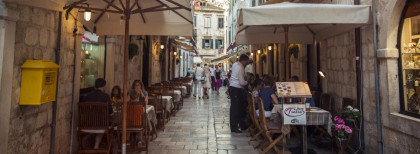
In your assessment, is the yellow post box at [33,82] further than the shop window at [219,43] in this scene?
No

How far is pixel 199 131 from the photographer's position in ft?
19.3

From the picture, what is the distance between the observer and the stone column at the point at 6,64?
2588 mm

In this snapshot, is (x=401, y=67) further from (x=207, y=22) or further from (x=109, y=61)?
(x=207, y=22)

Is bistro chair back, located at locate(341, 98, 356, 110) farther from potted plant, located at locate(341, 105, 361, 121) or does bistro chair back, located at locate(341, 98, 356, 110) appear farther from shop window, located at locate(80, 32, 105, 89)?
shop window, located at locate(80, 32, 105, 89)

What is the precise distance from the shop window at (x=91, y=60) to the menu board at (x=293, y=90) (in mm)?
3928

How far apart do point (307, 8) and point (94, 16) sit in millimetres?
3736

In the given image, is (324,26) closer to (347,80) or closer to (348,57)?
(348,57)

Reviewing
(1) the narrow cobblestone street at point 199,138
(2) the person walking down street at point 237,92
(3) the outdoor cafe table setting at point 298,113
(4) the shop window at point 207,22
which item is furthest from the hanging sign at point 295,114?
(4) the shop window at point 207,22

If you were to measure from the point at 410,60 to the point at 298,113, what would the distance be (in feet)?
5.65

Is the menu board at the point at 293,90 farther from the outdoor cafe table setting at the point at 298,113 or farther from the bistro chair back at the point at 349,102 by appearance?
the bistro chair back at the point at 349,102

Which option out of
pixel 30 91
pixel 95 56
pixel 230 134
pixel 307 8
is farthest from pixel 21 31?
pixel 230 134

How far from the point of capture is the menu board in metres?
4.00

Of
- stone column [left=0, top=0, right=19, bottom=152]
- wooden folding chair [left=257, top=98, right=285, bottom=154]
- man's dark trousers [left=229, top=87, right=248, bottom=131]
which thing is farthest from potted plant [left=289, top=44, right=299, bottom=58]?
stone column [left=0, top=0, right=19, bottom=152]

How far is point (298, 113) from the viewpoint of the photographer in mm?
3832
